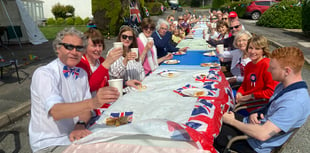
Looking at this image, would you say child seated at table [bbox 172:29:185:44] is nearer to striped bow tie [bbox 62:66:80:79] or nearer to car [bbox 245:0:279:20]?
striped bow tie [bbox 62:66:80:79]

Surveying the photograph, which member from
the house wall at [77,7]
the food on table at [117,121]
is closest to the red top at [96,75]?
the food on table at [117,121]

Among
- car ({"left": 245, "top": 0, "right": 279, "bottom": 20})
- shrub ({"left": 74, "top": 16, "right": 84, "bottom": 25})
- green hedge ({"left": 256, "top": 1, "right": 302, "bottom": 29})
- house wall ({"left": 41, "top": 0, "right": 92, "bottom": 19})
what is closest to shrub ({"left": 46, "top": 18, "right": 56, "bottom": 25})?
house wall ({"left": 41, "top": 0, "right": 92, "bottom": 19})

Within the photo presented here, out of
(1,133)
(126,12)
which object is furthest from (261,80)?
(126,12)

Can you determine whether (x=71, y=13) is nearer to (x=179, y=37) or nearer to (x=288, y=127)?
(x=179, y=37)

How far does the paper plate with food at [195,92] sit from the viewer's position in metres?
2.31

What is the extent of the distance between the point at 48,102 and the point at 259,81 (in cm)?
243

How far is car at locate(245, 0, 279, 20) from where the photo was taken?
21.8m

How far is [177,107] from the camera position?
205 cm

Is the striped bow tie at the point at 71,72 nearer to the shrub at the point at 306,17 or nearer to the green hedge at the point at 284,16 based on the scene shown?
the shrub at the point at 306,17

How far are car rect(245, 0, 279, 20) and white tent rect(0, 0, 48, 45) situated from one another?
19.4 meters

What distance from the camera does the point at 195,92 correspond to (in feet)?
7.79

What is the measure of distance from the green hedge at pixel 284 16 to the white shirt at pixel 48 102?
17.7 meters

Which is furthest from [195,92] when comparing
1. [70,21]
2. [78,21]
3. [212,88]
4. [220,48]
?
[70,21]

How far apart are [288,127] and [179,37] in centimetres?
716
